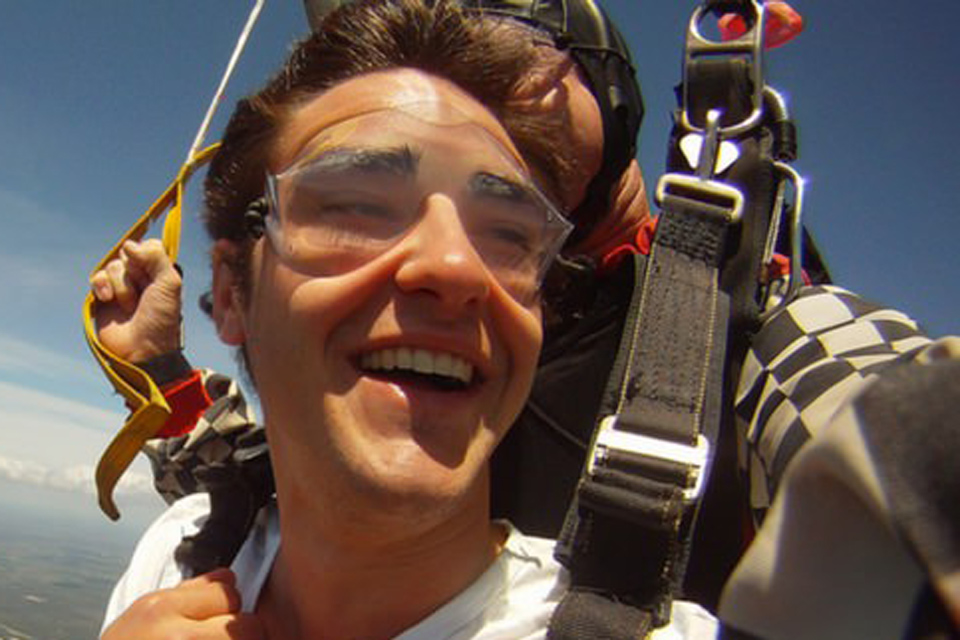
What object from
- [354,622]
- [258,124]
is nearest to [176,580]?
[354,622]

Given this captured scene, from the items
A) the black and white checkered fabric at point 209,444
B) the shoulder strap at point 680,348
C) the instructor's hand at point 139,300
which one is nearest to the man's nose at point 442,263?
the shoulder strap at point 680,348

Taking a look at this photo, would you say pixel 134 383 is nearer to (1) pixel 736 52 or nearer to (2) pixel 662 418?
(2) pixel 662 418

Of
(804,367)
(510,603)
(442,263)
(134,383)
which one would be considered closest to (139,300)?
(134,383)

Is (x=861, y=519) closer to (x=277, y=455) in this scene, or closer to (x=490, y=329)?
(x=490, y=329)

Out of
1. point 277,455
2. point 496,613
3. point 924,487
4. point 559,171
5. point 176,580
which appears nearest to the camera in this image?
point 924,487

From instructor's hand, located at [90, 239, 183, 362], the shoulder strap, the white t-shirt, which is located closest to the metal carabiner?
the shoulder strap

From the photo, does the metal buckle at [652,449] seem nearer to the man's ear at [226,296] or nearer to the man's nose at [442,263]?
the man's nose at [442,263]

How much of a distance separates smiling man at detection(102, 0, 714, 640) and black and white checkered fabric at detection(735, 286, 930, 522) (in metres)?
0.28

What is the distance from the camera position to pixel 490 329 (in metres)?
1.17

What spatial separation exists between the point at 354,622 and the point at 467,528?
0.82ft

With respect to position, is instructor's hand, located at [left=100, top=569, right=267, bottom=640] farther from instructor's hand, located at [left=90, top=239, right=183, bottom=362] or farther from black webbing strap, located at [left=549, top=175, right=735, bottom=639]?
instructor's hand, located at [left=90, top=239, right=183, bottom=362]

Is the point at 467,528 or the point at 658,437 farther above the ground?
the point at 658,437

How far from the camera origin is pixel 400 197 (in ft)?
3.86

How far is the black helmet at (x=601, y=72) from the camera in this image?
1.46 meters
